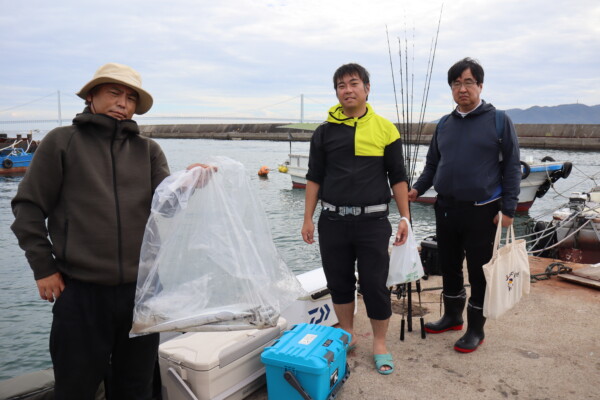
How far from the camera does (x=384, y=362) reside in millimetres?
2592

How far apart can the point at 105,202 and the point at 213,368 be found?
946 millimetres

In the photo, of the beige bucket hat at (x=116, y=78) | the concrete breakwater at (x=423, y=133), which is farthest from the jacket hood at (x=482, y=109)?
the concrete breakwater at (x=423, y=133)

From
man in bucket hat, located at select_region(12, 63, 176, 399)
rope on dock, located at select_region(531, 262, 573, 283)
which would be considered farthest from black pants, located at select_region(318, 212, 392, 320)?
rope on dock, located at select_region(531, 262, 573, 283)

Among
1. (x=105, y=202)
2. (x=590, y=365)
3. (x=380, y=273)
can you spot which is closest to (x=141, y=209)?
(x=105, y=202)

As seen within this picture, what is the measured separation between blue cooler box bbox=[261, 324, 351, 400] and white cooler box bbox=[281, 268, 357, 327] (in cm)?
60

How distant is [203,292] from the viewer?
1708 millimetres

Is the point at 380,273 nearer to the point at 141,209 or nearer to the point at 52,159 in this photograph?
the point at 141,209

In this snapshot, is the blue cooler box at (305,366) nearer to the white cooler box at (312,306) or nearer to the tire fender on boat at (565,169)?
the white cooler box at (312,306)

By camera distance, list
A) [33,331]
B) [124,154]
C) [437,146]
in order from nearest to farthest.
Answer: [124,154] → [437,146] → [33,331]

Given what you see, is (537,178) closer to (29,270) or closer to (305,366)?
(29,270)

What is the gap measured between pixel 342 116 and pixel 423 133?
56.1 meters

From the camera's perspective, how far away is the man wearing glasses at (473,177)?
8.66 feet

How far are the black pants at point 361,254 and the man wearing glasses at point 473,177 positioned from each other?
0.50 meters

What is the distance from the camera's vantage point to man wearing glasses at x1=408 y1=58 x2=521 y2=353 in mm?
2639
